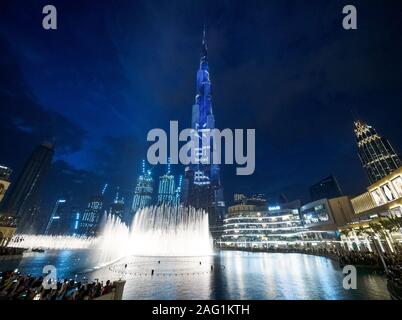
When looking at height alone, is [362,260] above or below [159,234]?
below

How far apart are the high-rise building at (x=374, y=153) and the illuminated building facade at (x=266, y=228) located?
106 m

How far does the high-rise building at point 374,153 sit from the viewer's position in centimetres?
16612

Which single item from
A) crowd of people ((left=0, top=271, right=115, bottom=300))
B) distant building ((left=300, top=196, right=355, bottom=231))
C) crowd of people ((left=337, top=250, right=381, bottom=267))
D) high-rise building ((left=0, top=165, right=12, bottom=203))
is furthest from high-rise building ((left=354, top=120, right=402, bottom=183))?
high-rise building ((left=0, top=165, right=12, bottom=203))

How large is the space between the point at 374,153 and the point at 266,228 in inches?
4956

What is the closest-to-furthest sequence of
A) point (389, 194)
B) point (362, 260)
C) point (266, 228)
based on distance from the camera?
point (362, 260)
point (389, 194)
point (266, 228)

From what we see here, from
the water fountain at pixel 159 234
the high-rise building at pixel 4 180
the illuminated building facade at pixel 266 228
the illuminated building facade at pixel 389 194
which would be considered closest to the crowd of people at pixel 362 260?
the illuminated building facade at pixel 389 194

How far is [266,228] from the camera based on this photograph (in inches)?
4983

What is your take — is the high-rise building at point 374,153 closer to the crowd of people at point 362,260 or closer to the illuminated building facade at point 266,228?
the illuminated building facade at point 266,228

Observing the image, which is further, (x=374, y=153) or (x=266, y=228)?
(x=374, y=153)

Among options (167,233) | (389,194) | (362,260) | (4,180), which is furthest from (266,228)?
(4,180)

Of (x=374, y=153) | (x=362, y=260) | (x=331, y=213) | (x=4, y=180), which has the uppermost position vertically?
(x=374, y=153)

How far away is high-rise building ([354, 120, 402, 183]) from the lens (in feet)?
545

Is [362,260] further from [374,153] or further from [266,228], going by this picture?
[374,153]
